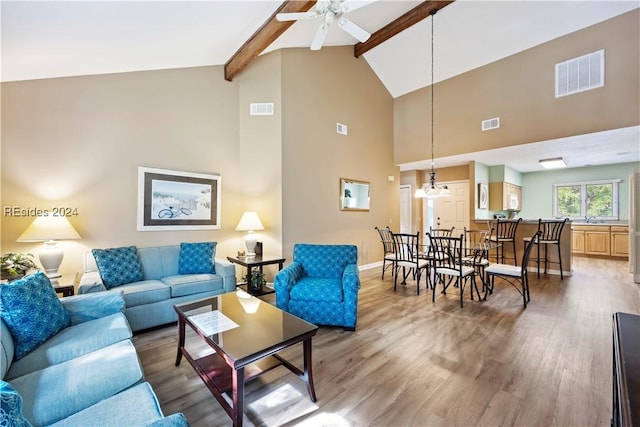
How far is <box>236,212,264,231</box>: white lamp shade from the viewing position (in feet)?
14.0

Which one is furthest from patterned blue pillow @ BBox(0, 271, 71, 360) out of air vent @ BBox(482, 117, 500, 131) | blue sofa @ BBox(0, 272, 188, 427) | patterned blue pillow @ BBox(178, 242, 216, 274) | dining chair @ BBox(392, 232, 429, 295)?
air vent @ BBox(482, 117, 500, 131)

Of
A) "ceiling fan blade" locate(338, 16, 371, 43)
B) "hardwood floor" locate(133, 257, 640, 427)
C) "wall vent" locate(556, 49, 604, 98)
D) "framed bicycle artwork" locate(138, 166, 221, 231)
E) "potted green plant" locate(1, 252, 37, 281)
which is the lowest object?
"hardwood floor" locate(133, 257, 640, 427)

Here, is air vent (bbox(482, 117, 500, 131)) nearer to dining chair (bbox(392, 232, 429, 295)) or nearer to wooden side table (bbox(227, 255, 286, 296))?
dining chair (bbox(392, 232, 429, 295))

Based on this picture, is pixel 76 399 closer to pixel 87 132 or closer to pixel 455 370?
pixel 455 370

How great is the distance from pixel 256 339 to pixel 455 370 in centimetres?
162

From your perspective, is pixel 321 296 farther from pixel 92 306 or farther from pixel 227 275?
pixel 92 306

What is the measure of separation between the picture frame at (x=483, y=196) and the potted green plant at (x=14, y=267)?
26.0ft

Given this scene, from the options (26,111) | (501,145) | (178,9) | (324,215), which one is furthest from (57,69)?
(501,145)

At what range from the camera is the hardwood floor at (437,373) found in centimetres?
169

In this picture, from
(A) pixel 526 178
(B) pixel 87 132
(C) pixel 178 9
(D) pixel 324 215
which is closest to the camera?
(C) pixel 178 9

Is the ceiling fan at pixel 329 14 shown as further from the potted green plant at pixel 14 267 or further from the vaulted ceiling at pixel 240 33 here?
the potted green plant at pixel 14 267

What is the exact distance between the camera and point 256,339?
5.69 feet

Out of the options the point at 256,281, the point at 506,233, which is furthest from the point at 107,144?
the point at 506,233

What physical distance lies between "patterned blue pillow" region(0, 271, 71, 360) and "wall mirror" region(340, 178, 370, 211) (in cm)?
443
